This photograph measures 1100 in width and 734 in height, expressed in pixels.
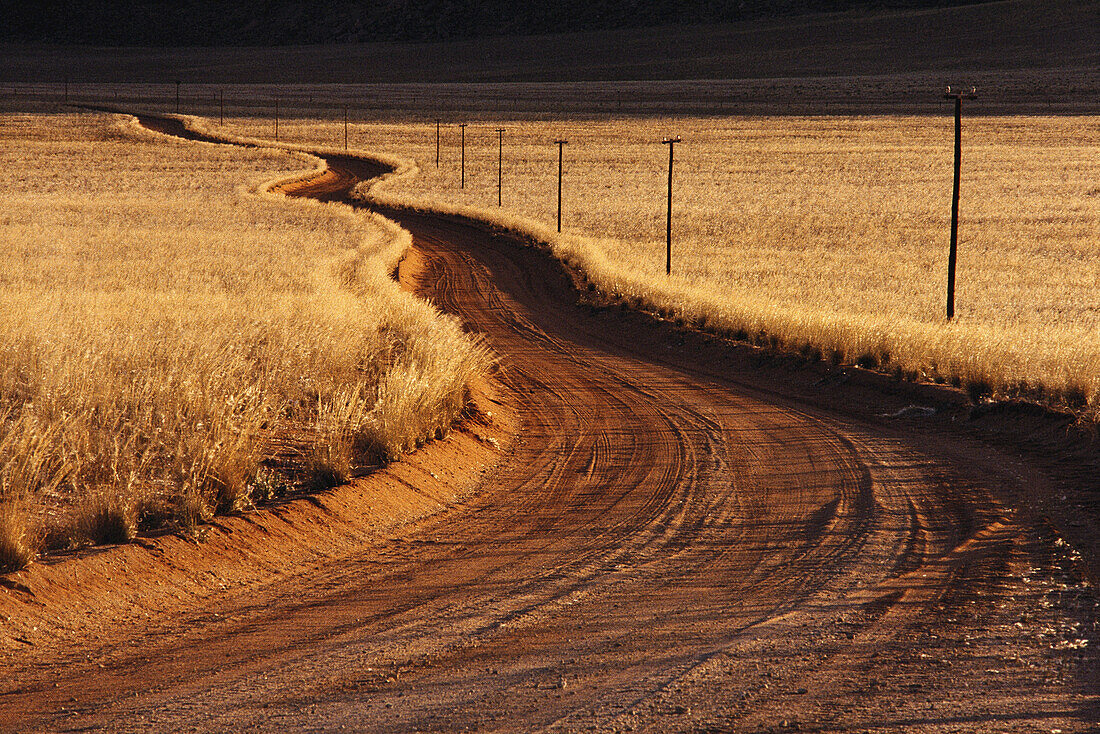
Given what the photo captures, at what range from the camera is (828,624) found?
211 inches

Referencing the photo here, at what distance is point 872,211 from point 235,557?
43.6 m

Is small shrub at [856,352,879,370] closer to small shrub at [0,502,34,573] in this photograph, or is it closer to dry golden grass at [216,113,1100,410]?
dry golden grass at [216,113,1100,410]

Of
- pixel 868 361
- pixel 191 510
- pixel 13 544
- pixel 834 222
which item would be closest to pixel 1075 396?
pixel 868 361

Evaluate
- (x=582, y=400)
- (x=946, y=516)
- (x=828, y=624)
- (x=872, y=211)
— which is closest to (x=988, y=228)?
(x=872, y=211)

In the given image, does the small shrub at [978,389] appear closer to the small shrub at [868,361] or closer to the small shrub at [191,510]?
the small shrub at [868,361]

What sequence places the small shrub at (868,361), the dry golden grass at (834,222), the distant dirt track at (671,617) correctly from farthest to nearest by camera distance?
the dry golden grass at (834,222)
the small shrub at (868,361)
the distant dirt track at (671,617)

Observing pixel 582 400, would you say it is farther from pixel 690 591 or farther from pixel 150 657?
pixel 150 657

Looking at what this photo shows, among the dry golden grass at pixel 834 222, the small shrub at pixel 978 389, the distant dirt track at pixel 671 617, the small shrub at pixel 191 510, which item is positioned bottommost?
the distant dirt track at pixel 671 617

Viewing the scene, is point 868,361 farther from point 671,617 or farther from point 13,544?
point 13,544

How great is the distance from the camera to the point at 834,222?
42250 mm

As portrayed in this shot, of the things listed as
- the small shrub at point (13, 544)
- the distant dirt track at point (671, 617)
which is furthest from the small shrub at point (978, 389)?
the small shrub at point (13, 544)

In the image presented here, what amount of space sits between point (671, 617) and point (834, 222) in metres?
39.4

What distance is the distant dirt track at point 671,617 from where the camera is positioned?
4.37 meters

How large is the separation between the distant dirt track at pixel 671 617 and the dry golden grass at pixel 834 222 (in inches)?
164
